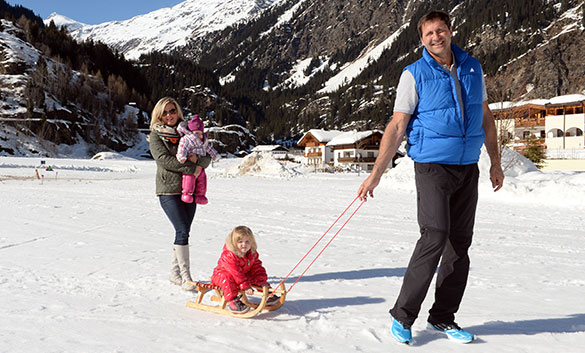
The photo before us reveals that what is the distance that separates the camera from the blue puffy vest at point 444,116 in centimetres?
251

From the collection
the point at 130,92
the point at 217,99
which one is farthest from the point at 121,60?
the point at 217,99

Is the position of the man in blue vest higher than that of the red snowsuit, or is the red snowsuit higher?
the man in blue vest

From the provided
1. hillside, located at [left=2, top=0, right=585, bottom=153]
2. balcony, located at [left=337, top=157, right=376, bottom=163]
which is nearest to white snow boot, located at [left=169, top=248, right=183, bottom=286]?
balcony, located at [left=337, top=157, right=376, bottom=163]

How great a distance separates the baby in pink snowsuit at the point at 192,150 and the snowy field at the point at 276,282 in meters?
0.97

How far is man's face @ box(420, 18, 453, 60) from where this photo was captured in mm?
2561

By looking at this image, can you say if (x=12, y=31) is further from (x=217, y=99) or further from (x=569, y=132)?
(x=569, y=132)

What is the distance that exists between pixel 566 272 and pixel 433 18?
403 centimetres

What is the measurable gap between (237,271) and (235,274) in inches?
1.1

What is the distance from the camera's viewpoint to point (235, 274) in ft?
10.6

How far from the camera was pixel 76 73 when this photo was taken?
71.0m

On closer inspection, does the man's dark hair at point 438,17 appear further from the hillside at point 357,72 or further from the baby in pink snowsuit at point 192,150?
the hillside at point 357,72

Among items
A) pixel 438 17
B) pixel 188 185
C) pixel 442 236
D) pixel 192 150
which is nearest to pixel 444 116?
pixel 438 17

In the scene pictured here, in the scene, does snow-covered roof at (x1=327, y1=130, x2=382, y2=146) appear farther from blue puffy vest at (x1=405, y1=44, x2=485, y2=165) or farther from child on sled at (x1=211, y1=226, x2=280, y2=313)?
blue puffy vest at (x1=405, y1=44, x2=485, y2=165)

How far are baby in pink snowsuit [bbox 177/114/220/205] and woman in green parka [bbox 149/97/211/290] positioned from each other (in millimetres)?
57
